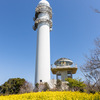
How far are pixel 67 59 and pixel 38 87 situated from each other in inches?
463

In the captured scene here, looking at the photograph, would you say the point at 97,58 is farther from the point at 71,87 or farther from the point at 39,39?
the point at 39,39

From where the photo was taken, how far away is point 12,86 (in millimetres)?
21609

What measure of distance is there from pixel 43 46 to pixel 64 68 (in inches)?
310

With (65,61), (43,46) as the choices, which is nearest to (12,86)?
(43,46)

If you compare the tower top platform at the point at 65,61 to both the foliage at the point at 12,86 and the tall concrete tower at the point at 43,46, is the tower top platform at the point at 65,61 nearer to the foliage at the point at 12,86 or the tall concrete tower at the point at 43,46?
the tall concrete tower at the point at 43,46

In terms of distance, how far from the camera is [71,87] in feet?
65.8

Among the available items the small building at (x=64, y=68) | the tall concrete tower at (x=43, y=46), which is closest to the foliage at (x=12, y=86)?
the tall concrete tower at (x=43, y=46)

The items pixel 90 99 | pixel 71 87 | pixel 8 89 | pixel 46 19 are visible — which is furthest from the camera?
pixel 46 19

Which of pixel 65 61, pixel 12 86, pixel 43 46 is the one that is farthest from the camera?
pixel 65 61

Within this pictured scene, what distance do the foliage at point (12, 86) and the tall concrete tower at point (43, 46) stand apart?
4.20 m

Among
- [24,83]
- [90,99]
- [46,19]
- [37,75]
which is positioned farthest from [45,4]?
[90,99]

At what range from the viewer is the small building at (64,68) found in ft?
88.5

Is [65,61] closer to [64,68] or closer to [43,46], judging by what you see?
[64,68]

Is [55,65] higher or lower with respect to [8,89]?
higher
